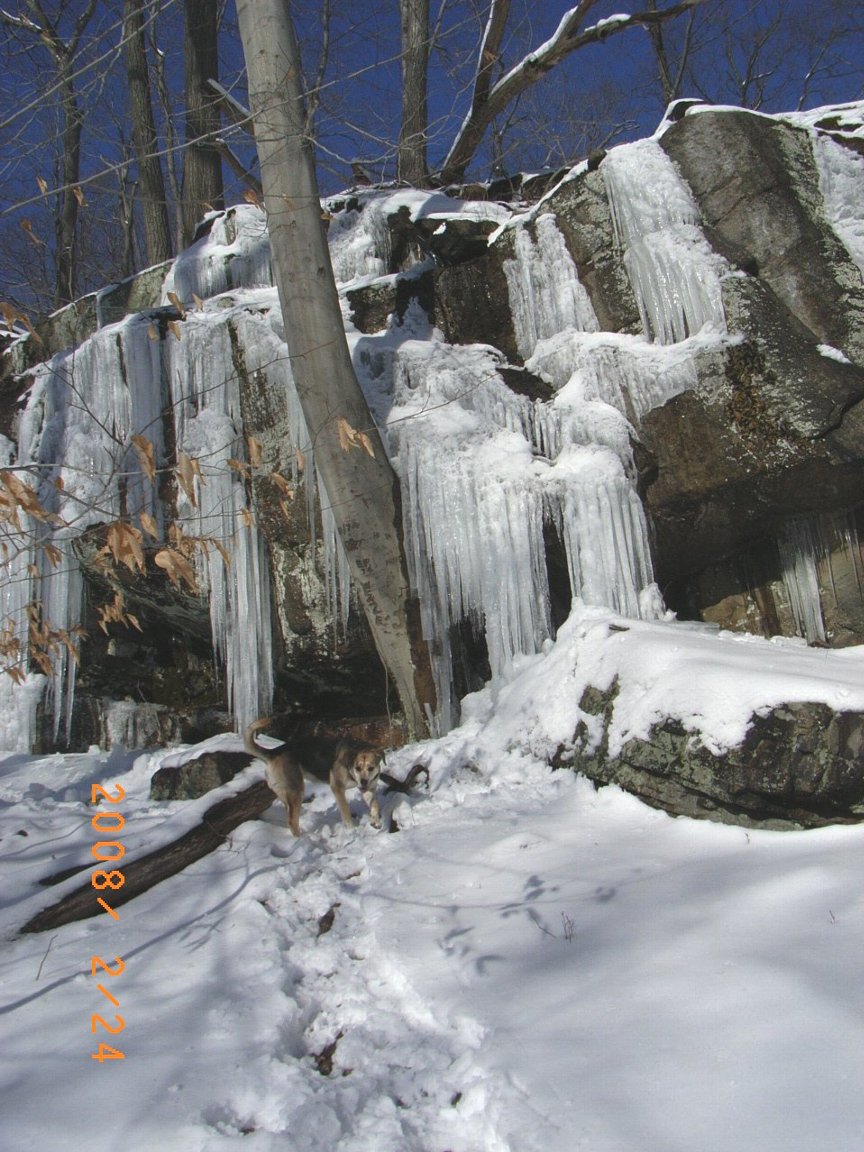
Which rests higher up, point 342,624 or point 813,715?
point 342,624

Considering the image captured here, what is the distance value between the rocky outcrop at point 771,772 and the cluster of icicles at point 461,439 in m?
2.01

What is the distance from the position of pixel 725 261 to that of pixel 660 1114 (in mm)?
6036

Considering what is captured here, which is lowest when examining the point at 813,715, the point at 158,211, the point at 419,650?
the point at 813,715

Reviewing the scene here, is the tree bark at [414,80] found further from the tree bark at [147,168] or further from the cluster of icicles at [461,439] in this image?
the tree bark at [147,168]

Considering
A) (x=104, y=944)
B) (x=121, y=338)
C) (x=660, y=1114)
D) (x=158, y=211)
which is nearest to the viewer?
(x=660, y=1114)

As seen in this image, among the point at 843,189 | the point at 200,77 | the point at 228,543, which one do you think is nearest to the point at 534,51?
the point at 843,189

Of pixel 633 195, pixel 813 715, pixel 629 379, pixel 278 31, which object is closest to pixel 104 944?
pixel 813 715

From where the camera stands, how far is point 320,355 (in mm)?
5617

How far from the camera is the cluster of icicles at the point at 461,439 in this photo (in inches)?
231

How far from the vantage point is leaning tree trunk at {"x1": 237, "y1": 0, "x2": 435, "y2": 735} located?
17.8 feet

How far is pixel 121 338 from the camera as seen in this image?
7.27 m

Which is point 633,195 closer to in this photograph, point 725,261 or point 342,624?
point 725,261

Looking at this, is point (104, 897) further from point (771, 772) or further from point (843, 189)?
point (843, 189)

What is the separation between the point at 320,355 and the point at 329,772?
9.85ft
